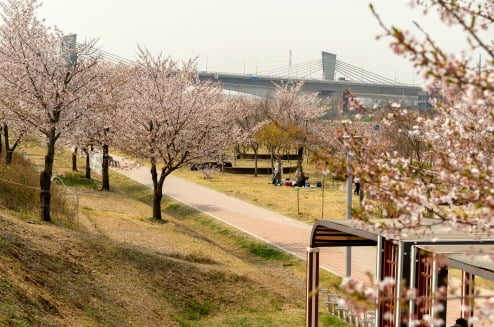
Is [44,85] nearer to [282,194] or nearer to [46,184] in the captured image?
[46,184]

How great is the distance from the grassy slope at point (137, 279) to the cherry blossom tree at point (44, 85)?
11.7 feet

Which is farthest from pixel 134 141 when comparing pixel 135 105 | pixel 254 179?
pixel 254 179

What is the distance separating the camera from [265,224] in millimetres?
29172

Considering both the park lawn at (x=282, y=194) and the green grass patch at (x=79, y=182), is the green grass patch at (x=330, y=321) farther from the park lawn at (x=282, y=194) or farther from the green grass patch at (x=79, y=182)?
the green grass patch at (x=79, y=182)

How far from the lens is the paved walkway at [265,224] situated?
21781mm

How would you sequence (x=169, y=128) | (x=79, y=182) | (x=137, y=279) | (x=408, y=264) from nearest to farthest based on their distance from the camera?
(x=408, y=264)
(x=137, y=279)
(x=169, y=128)
(x=79, y=182)

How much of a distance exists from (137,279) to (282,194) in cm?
2432

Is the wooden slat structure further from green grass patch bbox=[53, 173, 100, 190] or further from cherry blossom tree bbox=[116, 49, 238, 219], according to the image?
green grass patch bbox=[53, 173, 100, 190]

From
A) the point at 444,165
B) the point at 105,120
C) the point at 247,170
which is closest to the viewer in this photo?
the point at 444,165

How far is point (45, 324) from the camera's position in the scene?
37.1 feet

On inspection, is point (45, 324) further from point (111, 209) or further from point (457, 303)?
point (111, 209)

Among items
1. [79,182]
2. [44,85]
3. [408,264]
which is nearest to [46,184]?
[44,85]

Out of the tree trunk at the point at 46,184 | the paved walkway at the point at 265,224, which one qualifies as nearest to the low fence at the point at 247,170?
the paved walkway at the point at 265,224

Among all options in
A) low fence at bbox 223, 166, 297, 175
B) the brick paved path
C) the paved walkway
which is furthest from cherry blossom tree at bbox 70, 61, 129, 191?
low fence at bbox 223, 166, 297, 175
